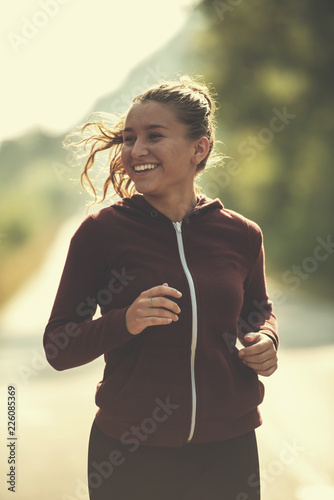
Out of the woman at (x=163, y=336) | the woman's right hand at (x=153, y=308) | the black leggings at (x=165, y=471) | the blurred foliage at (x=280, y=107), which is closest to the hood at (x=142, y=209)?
the woman at (x=163, y=336)

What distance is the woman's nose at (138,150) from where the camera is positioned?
140cm

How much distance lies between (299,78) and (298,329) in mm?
3286

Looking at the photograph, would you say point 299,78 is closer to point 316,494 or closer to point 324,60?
point 324,60

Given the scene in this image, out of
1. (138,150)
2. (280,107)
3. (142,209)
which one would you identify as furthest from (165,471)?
(280,107)

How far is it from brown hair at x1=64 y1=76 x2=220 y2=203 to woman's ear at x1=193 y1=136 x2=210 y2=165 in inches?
0.6

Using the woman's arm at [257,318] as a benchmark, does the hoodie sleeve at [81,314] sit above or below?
above

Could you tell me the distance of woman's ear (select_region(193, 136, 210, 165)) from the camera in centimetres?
153

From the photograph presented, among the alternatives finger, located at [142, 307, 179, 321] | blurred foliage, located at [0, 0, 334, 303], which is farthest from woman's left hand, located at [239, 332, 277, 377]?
blurred foliage, located at [0, 0, 334, 303]

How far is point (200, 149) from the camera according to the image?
5.07ft

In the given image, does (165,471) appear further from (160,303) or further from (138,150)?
(138,150)

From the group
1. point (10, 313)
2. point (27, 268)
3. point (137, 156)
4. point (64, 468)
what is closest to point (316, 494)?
point (64, 468)

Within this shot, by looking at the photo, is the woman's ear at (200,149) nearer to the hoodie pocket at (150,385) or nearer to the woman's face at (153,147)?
the woman's face at (153,147)

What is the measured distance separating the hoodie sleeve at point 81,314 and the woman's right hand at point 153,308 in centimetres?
5

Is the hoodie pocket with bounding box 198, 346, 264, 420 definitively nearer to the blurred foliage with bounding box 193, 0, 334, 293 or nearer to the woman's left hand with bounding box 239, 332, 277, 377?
the woman's left hand with bounding box 239, 332, 277, 377
